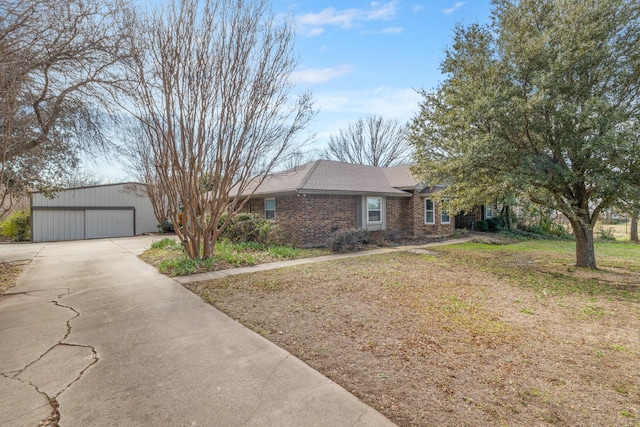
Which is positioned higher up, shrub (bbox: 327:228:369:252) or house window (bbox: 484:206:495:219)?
house window (bbox: 484:206:495:219)

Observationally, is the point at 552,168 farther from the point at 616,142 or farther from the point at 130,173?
the point at 130,173

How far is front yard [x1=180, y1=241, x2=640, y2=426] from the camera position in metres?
2.69

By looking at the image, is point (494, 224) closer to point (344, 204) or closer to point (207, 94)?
point (344, 204)

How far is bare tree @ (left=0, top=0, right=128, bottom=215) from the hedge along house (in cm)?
561

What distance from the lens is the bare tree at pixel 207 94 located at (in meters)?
7.92

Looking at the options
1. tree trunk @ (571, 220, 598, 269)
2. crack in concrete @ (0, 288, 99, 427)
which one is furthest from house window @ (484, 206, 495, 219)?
crack in concrete @ (0, 288, 99, 427)

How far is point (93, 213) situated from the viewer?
20406 mm

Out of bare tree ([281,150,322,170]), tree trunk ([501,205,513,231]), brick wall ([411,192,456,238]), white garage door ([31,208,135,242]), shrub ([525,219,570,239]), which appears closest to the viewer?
bare tree ([281,150,322,170])

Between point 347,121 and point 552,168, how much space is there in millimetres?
29102

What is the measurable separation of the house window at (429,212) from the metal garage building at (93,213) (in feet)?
65.1

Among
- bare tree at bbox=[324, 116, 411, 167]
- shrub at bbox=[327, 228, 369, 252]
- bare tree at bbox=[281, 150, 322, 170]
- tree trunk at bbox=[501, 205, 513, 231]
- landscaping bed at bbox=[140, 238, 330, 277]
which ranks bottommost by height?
landscaping bed at bbox=[140, 238, 330, 277]

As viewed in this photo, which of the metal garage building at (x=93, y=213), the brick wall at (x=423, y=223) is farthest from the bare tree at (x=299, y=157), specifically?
the metal garage building at (x=93, y=213)

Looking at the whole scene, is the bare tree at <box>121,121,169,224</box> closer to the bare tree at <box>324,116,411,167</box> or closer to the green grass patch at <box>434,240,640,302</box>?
the green grass patch at <box>434,240,640,302</box>

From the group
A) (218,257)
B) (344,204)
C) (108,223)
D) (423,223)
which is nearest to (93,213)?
(108,223)
